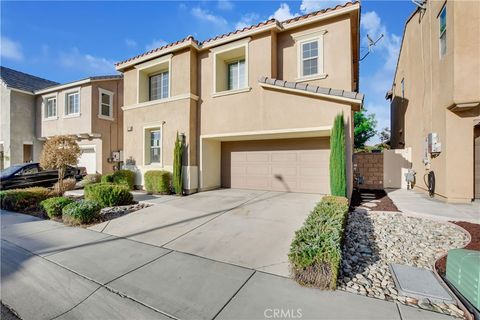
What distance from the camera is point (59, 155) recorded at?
9312mm

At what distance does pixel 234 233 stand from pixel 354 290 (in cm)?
259

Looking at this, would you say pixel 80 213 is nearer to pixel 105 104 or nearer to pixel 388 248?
pixel 388 248

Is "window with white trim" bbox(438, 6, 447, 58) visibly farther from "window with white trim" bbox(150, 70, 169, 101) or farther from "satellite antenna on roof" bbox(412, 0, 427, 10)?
"window with white trim" bbox(150, 70, 169, 101)

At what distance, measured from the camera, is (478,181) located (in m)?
7.16

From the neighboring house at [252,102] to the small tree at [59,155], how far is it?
7.80 ft

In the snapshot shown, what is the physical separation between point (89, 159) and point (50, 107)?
5.51 meters

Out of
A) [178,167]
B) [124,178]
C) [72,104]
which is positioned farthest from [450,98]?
[72,104]

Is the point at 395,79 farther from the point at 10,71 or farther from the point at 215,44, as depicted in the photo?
the point at 10,71

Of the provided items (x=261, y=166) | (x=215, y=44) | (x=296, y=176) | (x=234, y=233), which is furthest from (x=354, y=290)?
(x=215, y=44)

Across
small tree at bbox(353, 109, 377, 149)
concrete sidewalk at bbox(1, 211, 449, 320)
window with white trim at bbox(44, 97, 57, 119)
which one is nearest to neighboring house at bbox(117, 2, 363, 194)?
concrete sidewalk at bbox(1, 211, 449, 320)

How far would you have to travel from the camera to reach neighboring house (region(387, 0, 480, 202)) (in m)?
6.69

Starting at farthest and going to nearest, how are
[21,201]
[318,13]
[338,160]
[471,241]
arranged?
[318,13] < [21,201] < [338,160] < [471,241]

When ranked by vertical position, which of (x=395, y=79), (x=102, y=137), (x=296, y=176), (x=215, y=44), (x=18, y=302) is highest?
(x=395, y=79)

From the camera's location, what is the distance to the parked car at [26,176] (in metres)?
10.4
